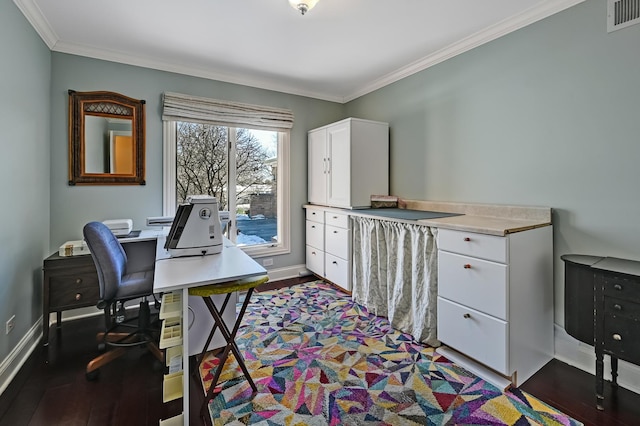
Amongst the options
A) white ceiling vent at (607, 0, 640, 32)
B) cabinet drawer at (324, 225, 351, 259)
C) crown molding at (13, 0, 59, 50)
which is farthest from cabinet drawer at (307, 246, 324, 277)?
crown molding at (13, 0, 59, 50)

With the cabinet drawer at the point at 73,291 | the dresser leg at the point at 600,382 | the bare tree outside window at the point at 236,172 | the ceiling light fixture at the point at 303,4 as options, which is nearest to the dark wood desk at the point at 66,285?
the cabinet drawer at the point at 73,291

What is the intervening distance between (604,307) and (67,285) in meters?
3.71

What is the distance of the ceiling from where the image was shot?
221 centimetres

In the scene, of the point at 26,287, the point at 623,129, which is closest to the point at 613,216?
the point at 623,129

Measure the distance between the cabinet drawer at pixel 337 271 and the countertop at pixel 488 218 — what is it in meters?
0.63

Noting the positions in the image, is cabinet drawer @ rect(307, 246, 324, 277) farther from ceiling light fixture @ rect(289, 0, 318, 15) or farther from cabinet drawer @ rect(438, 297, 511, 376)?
ceiling light fixture @ rect(289, 0, 318, 15)

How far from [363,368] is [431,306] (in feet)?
2.40

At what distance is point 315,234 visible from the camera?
3906 millimetres

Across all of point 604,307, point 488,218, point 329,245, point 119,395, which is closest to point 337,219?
point 329,245

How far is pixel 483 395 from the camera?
5.80ft

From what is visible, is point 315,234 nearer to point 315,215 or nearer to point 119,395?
point 315,215

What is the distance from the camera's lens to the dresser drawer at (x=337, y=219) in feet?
10.8

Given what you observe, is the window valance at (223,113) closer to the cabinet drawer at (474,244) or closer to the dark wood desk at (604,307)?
the cabinet drawer at (474,244)

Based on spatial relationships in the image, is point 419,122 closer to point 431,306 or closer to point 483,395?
point 431,306
